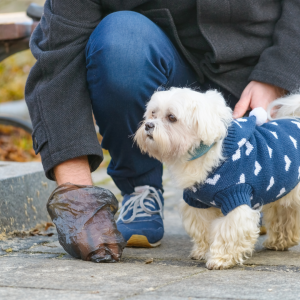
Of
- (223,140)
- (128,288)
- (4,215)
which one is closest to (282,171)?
Answer: (223,140)

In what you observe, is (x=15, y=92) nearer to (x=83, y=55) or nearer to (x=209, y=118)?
(x=83, y=55)

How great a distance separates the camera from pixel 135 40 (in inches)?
74.4

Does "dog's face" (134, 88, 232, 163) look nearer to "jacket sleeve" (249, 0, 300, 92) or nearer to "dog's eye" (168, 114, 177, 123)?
"dog's eye" (168, 114, 177, 123)

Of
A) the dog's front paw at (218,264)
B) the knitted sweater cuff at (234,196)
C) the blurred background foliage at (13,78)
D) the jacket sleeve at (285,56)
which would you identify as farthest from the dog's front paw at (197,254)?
the blurred background foliage at (13,78)

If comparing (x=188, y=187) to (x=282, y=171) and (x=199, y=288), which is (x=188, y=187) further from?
(x=199, y=288)

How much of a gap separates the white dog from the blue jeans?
0.17m

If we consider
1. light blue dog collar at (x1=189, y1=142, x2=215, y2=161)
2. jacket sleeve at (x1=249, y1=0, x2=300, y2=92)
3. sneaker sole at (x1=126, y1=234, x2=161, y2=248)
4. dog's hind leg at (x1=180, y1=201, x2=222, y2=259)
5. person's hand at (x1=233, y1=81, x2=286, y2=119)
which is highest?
jacket sleeve at (x1=249, y1=0, x2=300, y2=92)

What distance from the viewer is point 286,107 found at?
77.2 inches

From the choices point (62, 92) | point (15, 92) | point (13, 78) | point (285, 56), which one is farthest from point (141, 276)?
point (13, 78)

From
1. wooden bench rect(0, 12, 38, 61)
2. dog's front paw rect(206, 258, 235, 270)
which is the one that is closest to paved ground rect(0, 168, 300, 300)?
dog's front paw rect(206, 258, 235, 270)

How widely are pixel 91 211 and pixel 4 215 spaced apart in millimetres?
670

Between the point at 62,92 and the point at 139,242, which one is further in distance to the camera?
the point at 139,242

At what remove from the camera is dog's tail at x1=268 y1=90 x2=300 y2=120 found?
6.35 ft

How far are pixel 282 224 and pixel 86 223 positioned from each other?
92 cm
